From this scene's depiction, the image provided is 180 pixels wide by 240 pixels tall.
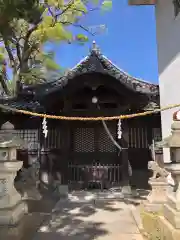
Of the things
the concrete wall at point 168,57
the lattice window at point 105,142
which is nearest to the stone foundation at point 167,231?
the concrete wall at point 168,57

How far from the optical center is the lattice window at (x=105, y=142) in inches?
439

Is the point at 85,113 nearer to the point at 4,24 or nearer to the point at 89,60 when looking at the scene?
the point at 89,60

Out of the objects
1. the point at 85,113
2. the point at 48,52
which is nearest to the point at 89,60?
the point at 85,113

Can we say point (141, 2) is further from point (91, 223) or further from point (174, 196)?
point (91, 223)

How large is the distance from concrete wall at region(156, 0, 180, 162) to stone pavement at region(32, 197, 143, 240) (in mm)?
2212

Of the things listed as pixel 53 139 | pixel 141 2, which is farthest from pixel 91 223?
pixel 141 2

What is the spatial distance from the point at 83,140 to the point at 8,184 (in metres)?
6.60

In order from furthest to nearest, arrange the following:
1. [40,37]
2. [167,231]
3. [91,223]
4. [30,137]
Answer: [40,37] → [30,137] → [91,223] → [167,231]

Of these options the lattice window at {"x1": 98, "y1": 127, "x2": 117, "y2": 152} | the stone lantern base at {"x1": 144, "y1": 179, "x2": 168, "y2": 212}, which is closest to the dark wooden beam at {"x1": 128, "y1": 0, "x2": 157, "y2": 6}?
the lattice window at {"x1": 98, "y1": 127, "x2": 117, "y2": 152}

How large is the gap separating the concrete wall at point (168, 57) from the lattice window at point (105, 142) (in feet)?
13.0

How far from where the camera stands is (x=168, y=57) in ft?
23.1

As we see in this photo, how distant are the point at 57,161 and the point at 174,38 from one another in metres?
A: 7.43

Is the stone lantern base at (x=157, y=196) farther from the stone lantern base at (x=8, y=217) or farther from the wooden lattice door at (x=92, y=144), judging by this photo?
the wooden lattice door at (x=92, y=144)

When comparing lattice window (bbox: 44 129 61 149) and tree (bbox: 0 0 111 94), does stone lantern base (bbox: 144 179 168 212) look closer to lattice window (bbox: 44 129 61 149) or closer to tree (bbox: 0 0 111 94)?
lattice window (bbox: 44 129 61 149)
